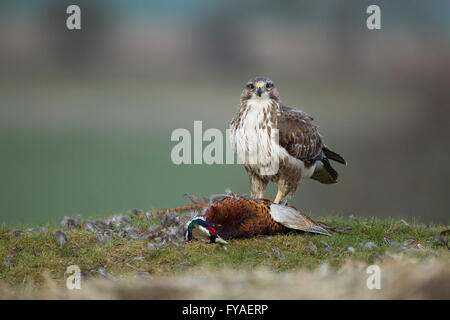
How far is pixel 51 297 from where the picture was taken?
14.9 feet

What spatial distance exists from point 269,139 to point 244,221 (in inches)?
61.2

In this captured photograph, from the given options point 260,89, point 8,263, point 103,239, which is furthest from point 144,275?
point 260,89

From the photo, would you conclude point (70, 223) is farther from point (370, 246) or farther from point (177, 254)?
point (370, 246)

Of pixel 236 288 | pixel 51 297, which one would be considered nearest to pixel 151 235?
pixel 51 297

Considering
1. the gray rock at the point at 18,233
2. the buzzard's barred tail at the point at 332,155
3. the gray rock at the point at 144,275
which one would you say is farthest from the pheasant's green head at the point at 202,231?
the buzzard's barred tail at the point at 332,155

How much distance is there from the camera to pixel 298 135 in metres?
7.80

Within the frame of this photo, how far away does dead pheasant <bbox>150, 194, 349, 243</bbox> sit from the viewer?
631cm

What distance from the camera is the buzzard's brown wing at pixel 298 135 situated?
25.2ft

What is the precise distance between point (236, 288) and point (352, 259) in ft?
6.50

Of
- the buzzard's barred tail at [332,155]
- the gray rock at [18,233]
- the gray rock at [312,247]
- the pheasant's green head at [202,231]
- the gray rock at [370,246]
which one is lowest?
the gray rock at [18,233]

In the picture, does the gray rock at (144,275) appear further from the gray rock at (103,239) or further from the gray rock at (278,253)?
the gray rock at (278,253)

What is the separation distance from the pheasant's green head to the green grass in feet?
0.27

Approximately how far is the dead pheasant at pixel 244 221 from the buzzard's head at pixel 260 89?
166 cm
